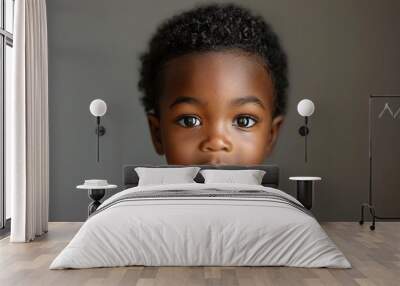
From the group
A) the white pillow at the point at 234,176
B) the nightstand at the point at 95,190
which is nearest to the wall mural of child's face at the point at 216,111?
the white pillow at the point at 234,176

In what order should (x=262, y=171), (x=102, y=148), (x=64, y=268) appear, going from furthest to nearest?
(x=102, y=148)
(x=262, y=171)
(x=64, y=268)

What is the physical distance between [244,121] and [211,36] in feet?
3.90

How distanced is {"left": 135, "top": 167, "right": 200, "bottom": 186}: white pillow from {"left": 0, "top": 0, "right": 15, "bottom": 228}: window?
5.26 feet

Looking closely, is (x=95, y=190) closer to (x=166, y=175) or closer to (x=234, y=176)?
(x=166, y=175)

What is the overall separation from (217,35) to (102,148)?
2107 millimetres

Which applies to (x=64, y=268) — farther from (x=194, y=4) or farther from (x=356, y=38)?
(x=356, y=38)

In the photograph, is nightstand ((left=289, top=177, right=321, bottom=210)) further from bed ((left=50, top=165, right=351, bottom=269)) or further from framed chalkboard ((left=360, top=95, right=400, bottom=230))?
bed ((left=50, top=165, right=351, bottom=269))

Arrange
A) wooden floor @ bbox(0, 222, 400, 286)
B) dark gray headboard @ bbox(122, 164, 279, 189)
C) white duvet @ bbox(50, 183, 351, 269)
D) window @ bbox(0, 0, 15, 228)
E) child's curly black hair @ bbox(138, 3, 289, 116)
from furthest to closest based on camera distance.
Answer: child's curly black hair @ bbox(138, 3, 289, 116) → dark gray headboard @ bbox(122, 164, 279, 189) → window @ bbox(0, 0, 15, 228) → white duvet @ bbox(50, 183, 351, 269) → wooden floor @ bbox(0, 222, 400, 286)

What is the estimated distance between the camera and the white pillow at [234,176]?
7.14 metres

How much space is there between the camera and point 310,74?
7.96 m

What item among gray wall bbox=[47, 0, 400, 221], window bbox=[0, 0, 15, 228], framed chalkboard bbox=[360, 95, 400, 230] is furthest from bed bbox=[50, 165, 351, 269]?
framed chalkboard bbox=[360, 95, 400, 230]

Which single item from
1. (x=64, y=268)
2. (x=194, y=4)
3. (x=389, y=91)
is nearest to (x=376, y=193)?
(x=389, y=91)

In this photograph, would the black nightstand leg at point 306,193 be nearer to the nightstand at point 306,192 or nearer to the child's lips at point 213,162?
the nightstand at point 306,192

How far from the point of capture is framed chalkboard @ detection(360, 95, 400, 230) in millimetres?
7941
